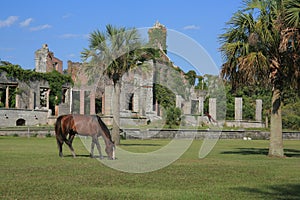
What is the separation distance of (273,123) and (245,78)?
7.19ft

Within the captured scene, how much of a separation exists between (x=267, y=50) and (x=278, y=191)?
10.9 meters

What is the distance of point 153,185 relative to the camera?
413 inches

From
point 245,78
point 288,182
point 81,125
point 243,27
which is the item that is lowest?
point 288,182

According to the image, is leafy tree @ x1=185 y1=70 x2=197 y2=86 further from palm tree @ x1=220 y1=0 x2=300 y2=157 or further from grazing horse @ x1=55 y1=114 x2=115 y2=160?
grazing horse @ x1=55 y1=114 x2=115 y2=160

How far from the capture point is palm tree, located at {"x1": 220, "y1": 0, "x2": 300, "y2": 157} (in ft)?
61.8

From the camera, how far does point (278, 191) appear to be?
32.3 feet

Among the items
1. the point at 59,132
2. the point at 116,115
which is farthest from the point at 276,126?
the point at 116,115

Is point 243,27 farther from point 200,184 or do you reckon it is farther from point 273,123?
point 200,184

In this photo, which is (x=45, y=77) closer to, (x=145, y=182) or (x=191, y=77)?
(x=191, y=77)

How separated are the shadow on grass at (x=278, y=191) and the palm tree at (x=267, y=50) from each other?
349 inches

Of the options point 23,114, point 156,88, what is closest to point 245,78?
point 23,114

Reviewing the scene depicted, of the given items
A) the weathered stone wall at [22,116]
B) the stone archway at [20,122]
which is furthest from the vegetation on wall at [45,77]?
the stone archway at [20,122]

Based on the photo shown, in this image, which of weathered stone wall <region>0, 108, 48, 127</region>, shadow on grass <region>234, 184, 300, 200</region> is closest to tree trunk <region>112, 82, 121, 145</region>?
shadow on grass <region>234, 184, 300, 200</region>

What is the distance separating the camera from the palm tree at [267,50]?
741 inches
